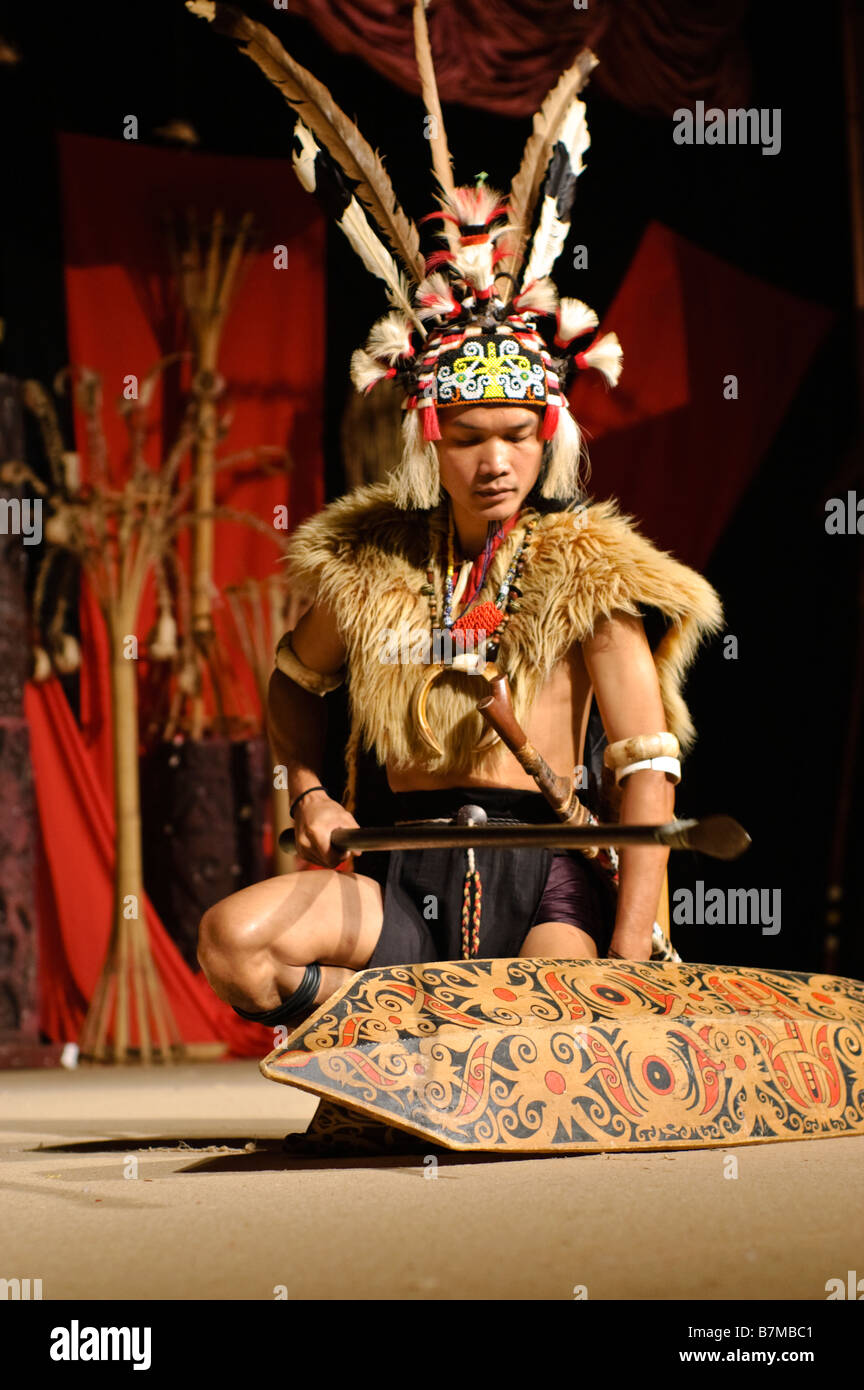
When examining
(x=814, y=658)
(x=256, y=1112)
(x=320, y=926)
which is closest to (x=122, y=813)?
(x=256, y=1112)

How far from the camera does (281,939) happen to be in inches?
86.7

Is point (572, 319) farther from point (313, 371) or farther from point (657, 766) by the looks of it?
point (313, 371)

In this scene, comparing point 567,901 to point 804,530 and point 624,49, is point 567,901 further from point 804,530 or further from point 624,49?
point 624,49

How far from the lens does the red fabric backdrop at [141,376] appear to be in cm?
439

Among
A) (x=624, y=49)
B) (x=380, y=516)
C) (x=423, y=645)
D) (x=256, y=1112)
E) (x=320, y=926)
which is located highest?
(x=624, y=49)

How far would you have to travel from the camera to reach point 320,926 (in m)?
2.25

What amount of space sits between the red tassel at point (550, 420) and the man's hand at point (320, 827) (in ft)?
2.14

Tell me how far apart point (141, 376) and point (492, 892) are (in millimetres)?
2586

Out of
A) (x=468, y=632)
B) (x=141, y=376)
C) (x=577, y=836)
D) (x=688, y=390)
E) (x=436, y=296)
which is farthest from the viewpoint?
(x=141, y=376)

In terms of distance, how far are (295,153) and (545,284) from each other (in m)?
0.45

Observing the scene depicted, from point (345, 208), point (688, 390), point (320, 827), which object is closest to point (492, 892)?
point (320, 827)

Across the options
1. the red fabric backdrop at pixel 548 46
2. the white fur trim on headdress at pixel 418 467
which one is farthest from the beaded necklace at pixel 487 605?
the red fabric backdrop at pixel 548 46

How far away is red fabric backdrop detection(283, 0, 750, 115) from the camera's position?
382 centimetres

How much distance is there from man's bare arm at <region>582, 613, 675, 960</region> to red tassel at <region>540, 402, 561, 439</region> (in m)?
0.33
